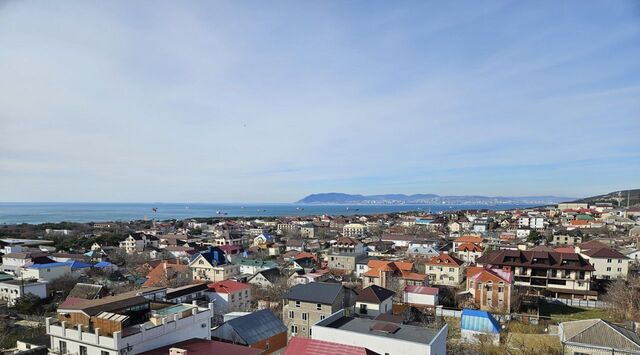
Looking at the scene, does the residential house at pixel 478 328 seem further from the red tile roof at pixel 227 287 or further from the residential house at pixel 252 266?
the residential house at pixel 252 266

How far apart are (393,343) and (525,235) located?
52.9 meters

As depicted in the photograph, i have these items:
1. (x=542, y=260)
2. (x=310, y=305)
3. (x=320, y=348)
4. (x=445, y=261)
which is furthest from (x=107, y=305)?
(x=542, y=260)

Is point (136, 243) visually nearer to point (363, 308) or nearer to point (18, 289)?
point (18, 289)

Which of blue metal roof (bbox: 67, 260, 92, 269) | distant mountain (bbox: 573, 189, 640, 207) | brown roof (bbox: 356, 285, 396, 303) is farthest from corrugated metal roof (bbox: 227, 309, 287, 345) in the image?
distant mountain (bbox: 573, 189, 640, 207)

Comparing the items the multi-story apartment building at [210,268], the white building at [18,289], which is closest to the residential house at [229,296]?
the multi-story apartment building at [210,268]

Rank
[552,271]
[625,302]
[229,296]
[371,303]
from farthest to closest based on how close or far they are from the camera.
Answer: [552,271] < [229,296] < [625,302] < [371,303]

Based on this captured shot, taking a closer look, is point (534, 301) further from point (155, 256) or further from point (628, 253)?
point (155, 256)

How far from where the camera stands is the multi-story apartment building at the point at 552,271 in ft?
85.9

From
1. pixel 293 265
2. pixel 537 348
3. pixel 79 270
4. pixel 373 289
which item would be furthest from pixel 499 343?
pixel 79 270

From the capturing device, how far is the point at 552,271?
2731 centimetres

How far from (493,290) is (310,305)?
12405 mm

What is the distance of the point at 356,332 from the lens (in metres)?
12.5

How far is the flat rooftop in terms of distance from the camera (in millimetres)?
12109

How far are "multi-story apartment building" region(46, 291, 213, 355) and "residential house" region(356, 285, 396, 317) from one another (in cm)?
930
